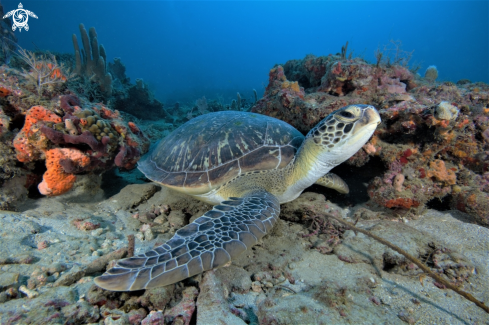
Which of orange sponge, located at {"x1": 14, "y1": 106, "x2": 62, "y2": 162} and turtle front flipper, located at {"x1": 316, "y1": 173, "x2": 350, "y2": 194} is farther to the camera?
turtle front flipper, located at {"x1": 316, "y1": 173, "x2": 350, "y2": 194}

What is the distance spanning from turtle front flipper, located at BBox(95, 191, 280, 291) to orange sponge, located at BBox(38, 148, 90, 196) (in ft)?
6.51

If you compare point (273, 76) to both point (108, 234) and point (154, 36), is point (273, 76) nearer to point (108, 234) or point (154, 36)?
point (108, 234)

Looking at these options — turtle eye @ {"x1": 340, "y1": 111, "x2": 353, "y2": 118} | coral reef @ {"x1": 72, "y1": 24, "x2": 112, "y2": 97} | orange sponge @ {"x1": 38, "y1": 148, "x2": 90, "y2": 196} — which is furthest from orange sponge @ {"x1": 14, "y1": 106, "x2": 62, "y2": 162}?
coral reef @ {"x1": 72, "y1": 24, "x2": 112, "y2": 97}

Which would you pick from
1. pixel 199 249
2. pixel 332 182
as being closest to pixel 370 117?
pixel 332 182

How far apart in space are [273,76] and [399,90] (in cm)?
267

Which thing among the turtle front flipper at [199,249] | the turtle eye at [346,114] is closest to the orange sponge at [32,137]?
the turtle front flipper at [199,249]

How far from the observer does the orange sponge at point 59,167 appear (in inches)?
106

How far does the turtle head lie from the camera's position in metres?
2.18

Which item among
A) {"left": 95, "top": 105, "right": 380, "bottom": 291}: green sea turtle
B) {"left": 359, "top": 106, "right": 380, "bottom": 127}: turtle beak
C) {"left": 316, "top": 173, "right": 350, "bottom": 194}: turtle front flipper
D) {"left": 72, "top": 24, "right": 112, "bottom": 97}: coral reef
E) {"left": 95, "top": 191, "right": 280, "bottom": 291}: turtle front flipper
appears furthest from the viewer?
{"left": 72, "top": 24, "right": 112, "bottom": 97}: coral reef

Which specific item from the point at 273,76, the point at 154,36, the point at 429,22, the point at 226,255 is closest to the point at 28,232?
the point at 226,255

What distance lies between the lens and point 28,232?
1.96m

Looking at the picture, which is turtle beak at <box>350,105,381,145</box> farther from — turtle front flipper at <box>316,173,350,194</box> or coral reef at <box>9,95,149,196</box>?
coral reef at <box>9,95,149,196</box>

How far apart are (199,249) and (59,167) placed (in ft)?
7.97

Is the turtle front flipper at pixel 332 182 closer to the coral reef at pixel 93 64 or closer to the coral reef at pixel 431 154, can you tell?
the coral reef at pixel 431 154
